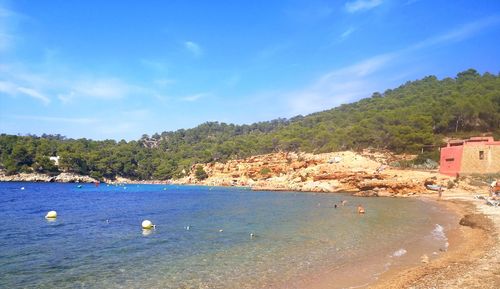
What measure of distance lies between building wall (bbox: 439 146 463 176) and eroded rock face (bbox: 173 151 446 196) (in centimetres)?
243

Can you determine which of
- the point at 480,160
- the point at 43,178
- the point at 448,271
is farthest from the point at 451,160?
the point at 43,178

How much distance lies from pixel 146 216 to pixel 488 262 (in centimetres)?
2579

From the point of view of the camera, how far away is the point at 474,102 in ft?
242

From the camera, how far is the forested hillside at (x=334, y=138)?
2889 inches

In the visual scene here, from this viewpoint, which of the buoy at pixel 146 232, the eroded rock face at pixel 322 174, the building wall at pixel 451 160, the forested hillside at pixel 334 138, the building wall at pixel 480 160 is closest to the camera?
the buoy at pixel 146 232

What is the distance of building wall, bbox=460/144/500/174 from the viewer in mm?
50812

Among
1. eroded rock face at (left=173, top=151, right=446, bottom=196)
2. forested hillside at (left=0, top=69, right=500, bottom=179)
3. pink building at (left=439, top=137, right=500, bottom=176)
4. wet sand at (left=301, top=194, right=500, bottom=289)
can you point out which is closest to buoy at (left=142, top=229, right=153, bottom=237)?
wet sand at (left=301, top=194, right=500, bottom=289)

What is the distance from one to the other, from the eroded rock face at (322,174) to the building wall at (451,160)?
2.43 m

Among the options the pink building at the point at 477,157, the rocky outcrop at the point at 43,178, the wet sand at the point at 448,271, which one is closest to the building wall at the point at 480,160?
the pink building at the point at 477,157

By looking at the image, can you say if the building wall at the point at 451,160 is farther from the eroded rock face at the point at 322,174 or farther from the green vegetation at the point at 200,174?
the green vegetation at the point at 200,174

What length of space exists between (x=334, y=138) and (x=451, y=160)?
106 feet

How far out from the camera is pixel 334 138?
84.2m

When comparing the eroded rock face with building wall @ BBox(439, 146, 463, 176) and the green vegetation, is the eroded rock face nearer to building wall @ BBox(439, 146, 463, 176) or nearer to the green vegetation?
the green vegetation

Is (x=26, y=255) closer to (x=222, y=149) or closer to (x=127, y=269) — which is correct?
(x=127, y=269)
